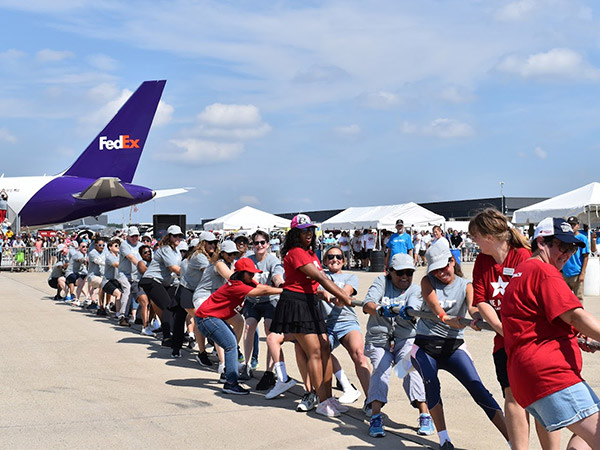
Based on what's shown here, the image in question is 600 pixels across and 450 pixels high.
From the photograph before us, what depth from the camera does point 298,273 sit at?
6.45 metres

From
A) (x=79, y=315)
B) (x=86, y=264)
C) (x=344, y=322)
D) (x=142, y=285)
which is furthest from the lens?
(x=86, y=264)

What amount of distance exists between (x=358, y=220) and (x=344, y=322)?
2704 cm

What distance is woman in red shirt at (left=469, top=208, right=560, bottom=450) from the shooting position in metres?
4.31

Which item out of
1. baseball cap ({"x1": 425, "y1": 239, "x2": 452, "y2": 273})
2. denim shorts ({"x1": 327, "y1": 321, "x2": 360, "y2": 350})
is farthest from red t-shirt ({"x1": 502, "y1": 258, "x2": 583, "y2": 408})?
denim shorts ({"x1": 327, "y1": 321, "x2": 360, "y2": 350})

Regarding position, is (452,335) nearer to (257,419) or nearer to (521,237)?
(521,237)

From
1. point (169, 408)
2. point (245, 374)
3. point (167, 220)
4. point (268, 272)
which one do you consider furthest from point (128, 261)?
point (167, 220)

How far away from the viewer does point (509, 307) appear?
352 centimetres

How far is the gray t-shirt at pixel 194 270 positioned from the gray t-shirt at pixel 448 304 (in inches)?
175

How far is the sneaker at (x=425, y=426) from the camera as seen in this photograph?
5629 millimetres

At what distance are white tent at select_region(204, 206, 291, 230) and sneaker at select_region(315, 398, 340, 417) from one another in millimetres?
35488

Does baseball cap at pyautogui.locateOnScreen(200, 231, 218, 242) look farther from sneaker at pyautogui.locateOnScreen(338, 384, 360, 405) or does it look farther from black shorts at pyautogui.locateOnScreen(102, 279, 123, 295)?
black shorts at pyautogui.locateOnScreen(102, 279, 123, 295)

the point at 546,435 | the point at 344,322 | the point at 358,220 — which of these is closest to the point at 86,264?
the point at 344,322

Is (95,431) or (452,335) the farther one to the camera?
(95,431)

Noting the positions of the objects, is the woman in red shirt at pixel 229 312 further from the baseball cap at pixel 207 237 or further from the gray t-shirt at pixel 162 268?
the gray t-shirt at pixel 162 268
